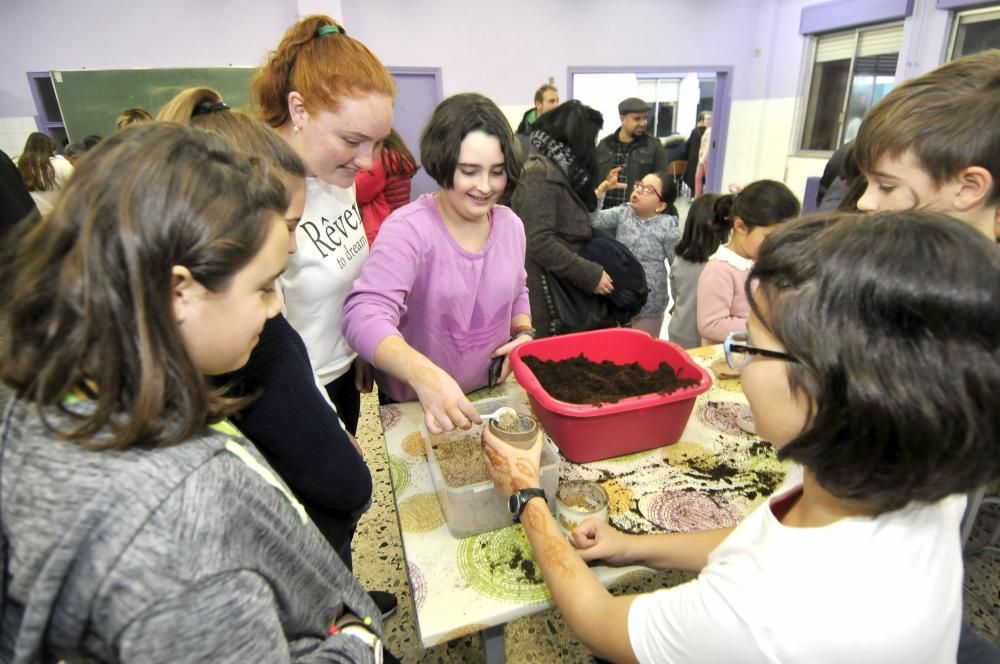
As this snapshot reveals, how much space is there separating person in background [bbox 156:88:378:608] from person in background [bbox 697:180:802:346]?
4.78 ft

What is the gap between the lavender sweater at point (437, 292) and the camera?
4.15 feet

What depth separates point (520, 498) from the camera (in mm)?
883

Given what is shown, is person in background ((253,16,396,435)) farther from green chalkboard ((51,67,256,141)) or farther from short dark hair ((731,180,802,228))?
green chalkboard ((51,67,256,141))

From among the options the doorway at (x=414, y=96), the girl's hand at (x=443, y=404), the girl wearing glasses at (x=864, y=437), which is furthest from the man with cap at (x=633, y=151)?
the girl wearing glasses at (x=864, y=437)

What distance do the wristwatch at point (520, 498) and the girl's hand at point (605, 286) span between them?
56.2 inches

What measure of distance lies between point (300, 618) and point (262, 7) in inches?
218

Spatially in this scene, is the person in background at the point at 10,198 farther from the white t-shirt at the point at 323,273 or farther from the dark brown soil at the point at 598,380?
the dark brown soil at the point at 598,380

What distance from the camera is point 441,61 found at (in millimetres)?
5191

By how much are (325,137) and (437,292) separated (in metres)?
0.46

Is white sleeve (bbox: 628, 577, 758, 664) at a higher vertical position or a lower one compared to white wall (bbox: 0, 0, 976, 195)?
lower

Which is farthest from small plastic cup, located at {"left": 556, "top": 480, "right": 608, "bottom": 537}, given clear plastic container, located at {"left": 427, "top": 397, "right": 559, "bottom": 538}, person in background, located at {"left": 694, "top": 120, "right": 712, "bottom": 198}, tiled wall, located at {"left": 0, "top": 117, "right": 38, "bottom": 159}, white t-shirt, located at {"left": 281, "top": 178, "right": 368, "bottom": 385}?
person in background, located at {"left": 694, "top": 120, "right": 712, "bottom": 198}

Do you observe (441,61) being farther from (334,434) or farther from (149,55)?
(334,434)

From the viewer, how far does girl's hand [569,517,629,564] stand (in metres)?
0.86

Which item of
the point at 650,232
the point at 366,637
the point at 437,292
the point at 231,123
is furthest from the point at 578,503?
the point at 650,232
